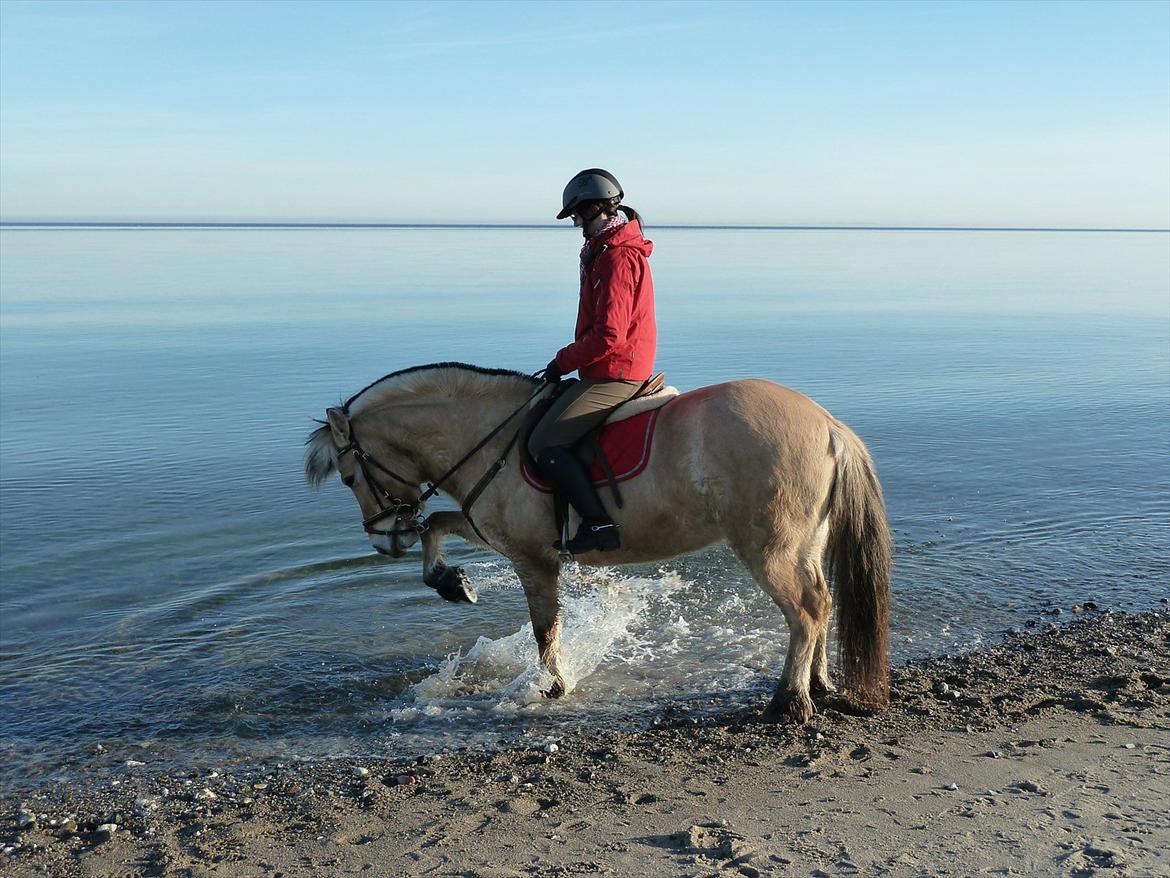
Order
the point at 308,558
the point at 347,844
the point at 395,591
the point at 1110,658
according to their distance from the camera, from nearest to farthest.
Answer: the point at 347,844 → the point at 1110,658 → the point at 395,591 → the point at 308,558

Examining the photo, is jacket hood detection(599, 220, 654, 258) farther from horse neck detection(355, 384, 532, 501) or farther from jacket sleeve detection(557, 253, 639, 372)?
horse neck detection(355, 384, 532, 501)

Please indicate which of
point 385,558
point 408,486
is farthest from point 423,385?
point 385,558

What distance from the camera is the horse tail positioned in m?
6.63

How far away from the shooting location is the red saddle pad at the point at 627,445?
6805 millimetres

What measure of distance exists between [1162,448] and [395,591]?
1187 centimetres

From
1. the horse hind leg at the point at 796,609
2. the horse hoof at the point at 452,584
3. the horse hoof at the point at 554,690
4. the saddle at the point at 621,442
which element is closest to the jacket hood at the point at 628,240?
the saddle at the point at 621,442

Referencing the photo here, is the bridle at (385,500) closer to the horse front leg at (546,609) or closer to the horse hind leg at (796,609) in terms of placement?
the horse front leg at (546,609)

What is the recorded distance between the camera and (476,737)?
6.92 metres

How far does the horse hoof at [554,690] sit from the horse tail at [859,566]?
199cm

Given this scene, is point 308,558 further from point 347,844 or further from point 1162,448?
point 1162,448

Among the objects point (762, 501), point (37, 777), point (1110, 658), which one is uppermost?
point (762, 501)

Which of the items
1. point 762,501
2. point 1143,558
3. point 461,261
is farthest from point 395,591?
point 461,261

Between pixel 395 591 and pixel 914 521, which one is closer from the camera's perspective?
pixel 395 591

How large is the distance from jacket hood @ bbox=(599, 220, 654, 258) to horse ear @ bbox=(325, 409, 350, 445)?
2.30 metres
